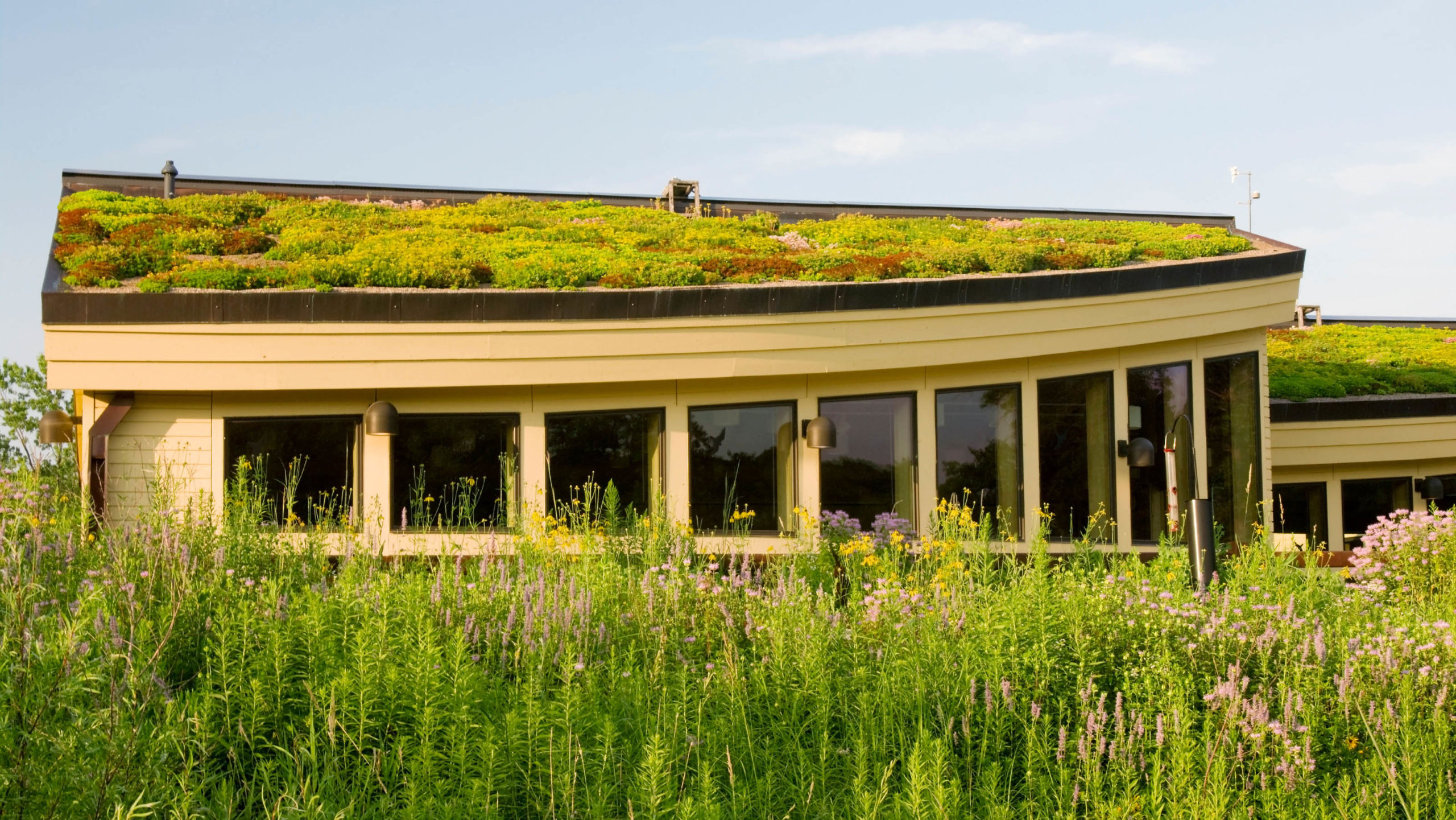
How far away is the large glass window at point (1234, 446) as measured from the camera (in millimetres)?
12914

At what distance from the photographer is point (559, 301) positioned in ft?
32.8

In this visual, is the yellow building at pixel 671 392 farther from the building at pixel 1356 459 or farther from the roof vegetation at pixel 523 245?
the building at pixel 1356 459

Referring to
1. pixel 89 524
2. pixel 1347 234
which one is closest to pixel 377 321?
pixel 89 524

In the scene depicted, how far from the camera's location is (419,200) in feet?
55.8

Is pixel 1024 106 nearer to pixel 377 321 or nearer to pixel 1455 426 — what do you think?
pixel 377 321

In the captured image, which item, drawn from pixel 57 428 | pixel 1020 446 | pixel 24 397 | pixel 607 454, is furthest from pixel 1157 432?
pixel 24 397

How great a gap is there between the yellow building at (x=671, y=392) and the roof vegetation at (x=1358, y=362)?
5419 mm

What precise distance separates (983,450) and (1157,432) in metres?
2.35

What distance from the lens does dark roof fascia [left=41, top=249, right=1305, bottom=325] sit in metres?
9.45

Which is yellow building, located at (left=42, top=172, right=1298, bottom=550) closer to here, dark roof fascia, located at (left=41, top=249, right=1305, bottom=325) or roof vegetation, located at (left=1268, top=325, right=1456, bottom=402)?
dark roof fascia, located at (left=41, top=249, right=1305, bottom=325)

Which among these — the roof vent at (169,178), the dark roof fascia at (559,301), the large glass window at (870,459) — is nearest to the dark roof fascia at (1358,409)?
the dark roof fascia at (559,301)

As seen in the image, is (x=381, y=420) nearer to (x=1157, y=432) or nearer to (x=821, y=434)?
(x=821, y=434)

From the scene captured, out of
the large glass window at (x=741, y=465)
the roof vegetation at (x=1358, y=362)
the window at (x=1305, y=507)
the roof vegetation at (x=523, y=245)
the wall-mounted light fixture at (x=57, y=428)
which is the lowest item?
the window at (x=1305, y=507)

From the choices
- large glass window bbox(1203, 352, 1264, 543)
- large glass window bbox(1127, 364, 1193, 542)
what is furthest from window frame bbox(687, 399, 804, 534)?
large glass window bbox(1203, 352, 1264, 543)
